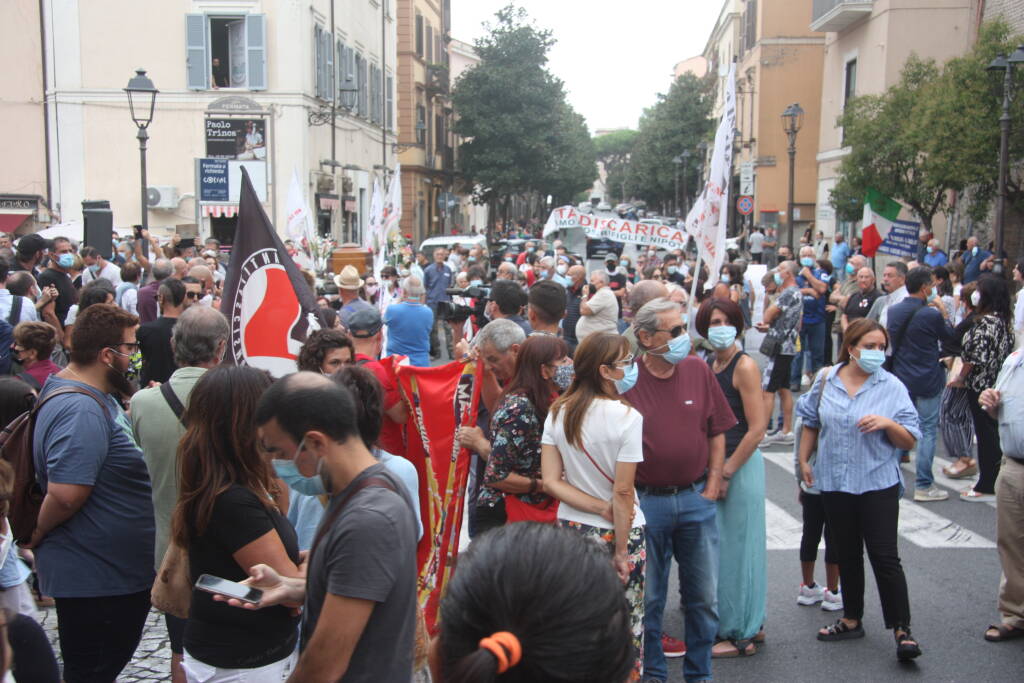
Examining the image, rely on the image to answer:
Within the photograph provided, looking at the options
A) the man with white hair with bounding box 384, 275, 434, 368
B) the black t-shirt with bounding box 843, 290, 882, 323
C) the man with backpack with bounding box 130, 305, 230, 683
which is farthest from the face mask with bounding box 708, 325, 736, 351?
the black t-shirt with bounding box 843, 290, 882, 323

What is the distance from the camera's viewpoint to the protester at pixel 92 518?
12.4 feet

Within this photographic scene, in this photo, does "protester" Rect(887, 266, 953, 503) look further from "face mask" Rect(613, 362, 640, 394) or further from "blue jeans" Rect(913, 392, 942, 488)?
"face mask" Rect(613, 362, 640, 394)

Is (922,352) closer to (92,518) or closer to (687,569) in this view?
(687,569)

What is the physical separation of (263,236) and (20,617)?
2.95 meters

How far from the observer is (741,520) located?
5.26 metres

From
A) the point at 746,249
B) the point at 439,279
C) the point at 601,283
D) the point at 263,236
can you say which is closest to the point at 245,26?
the point at 439,279

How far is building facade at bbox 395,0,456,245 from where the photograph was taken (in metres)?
47.8

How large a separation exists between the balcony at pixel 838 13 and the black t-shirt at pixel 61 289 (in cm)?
2540

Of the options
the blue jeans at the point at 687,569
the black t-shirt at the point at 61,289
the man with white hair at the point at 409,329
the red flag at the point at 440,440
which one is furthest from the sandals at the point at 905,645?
the black t-shirt at the point at 61,289

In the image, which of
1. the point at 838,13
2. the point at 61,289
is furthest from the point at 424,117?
the point at 61,289

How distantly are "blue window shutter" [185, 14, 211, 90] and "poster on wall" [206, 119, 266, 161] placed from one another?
1.11m

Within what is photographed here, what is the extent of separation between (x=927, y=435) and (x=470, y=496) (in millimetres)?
5143

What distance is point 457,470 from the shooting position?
4953 millimetres

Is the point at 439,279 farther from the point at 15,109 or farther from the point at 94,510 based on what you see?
the point at 15,109
